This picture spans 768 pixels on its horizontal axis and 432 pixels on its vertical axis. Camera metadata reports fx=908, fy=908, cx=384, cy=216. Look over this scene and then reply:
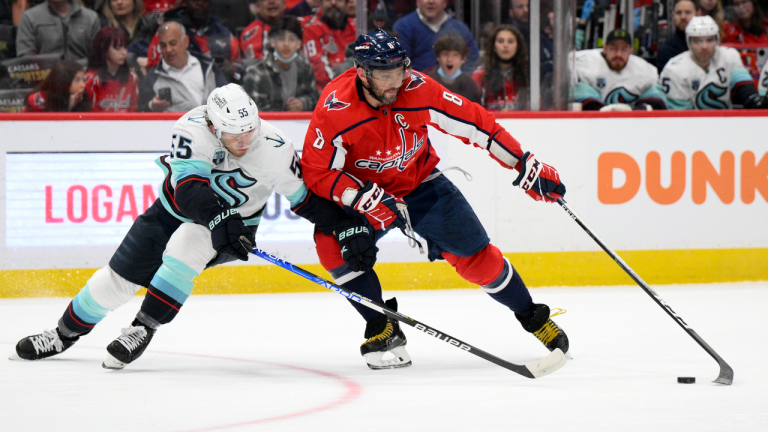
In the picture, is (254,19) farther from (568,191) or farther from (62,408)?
(62,408)

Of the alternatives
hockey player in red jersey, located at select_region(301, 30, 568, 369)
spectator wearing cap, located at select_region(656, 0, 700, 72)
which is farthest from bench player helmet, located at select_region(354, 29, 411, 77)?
spectator wearing cap, located at select_region(656, 0, 700, 72)

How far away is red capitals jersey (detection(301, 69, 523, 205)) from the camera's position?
3.11m

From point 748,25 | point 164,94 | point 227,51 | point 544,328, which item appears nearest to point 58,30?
point 164,94

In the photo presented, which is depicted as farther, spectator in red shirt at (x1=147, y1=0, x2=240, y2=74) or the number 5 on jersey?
spectator in red shirt at (x1=147, y1=0, x2=240, y2=74)

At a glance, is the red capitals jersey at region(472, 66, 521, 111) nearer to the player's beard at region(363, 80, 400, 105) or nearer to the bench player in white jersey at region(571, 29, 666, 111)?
the bench player in white jersey at region(571, 29, 666, 111)

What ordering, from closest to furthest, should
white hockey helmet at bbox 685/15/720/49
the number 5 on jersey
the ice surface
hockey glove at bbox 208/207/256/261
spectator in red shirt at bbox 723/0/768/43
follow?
the ice surface < hockey glove at bbox 208/207/256/261 < the number 5 on jersey < white hockey helmet at bbox 685/15/720/49 < spectator in red shirt at bbox 723/0/768/43

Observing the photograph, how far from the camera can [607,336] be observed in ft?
12.6

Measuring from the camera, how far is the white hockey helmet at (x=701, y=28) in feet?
19.8

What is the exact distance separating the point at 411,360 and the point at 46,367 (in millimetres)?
1295

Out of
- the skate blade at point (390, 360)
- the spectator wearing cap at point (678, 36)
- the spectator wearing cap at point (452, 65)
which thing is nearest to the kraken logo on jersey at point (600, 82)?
the spectator wearing cap at point (678, 36)

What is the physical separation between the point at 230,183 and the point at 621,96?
3.51m

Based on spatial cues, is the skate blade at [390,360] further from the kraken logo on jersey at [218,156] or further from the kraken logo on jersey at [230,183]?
the kraken logo on jersey at [218,156]

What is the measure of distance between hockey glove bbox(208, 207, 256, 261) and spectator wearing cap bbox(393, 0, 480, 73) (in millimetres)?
2805

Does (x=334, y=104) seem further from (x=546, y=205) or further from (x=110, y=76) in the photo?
(x=110, y=76)
